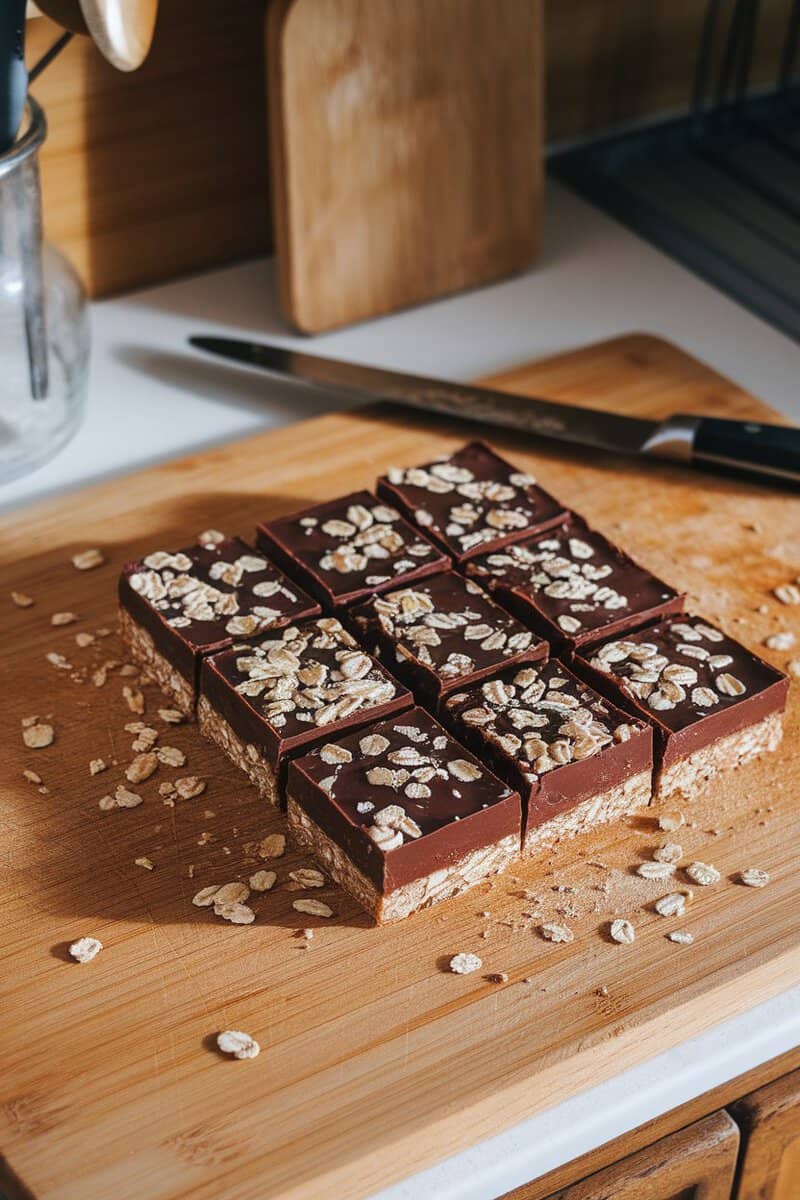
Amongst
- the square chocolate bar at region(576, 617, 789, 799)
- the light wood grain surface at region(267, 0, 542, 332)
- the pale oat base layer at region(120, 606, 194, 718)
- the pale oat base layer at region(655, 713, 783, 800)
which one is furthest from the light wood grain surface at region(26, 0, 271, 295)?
the pale oat base layer at region(655, 713, 783, 800)

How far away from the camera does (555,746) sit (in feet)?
3.53

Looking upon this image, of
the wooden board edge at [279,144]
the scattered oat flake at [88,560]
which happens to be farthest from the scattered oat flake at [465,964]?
the wooden board edge at [279,144]

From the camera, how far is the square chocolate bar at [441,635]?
114cm

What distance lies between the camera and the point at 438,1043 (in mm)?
979

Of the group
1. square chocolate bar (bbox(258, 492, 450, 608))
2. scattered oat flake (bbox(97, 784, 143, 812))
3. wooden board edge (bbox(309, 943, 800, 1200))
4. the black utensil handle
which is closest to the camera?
wooden board edge (bbox(309, 943, 800, 1200))

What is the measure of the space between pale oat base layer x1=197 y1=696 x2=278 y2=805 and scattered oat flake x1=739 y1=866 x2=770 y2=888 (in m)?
A: 0.33

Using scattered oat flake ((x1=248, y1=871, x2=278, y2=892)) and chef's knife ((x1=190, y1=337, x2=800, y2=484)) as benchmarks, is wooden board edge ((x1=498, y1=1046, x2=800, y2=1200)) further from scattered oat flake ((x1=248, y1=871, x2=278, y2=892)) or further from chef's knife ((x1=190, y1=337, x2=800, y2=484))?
chef's knife ((x1=190, y1=337, x2=800, y2=484))

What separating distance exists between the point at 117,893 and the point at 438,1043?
243mm

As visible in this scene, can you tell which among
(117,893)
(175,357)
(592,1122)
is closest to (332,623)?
(117,893)

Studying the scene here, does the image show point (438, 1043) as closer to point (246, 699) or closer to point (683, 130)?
point (246, 699)

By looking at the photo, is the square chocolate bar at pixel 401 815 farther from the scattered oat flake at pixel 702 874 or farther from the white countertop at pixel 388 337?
the white countertop at pixel 388 337

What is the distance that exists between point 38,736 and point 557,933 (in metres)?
0.41

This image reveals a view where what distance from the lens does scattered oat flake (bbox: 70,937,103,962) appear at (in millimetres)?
1020

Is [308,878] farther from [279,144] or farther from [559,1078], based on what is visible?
[279,144]
